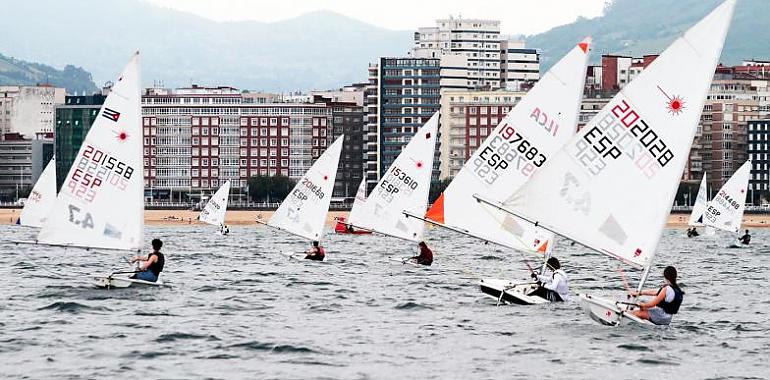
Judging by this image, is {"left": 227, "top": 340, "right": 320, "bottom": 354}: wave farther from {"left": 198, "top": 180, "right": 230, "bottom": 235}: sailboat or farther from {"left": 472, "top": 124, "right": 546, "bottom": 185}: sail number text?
{"left": 198, "top": 180, "right": 230, "bottom": 235}: sailboat

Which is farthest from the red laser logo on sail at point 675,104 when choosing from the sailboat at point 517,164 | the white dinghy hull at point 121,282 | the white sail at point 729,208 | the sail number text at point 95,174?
the white sail at point 729,208

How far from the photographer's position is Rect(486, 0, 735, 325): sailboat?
29969 mm

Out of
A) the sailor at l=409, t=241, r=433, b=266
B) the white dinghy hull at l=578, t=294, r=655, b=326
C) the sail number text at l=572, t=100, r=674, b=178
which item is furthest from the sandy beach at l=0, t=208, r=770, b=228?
the sail number text at l=572, t=100, r=674, b=178

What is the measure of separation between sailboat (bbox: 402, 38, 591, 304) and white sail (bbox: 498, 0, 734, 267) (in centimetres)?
606

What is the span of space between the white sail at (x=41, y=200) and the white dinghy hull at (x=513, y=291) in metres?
49.1

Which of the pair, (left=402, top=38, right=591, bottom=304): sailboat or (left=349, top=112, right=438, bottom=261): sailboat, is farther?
(left=349, top=112, right=438, bottom=261): sailboat

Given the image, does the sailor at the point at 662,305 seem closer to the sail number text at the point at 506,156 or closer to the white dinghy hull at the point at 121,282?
the sail number text at the point at 506,156

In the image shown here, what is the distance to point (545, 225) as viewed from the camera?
31281 millimetres

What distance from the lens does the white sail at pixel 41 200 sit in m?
84.3

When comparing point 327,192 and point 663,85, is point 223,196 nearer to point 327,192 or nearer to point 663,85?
point 327,192

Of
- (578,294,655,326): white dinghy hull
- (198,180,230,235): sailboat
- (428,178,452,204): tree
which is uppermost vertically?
(578,294,655,326): white dinghy hull

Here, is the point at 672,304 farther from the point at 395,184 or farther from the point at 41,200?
the point at 41,200

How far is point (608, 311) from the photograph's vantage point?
31938mm

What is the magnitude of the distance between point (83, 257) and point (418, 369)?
36.9 meters
